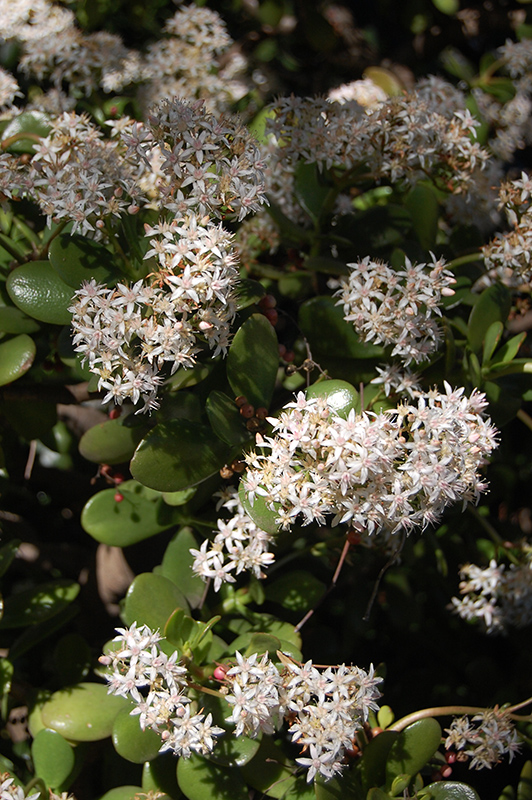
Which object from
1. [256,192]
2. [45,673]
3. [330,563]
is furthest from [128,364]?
[45,673]

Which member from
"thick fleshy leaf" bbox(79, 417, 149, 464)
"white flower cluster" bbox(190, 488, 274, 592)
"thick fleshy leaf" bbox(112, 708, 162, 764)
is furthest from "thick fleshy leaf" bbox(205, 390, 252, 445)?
"thick fleshy leaf" bbox(112, 708, 162, 764)

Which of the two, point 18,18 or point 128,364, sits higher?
point 18,18

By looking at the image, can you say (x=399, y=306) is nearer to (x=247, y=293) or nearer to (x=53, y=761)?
(x=247, y=293)

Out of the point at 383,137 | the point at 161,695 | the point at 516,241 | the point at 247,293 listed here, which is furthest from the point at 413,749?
the point at 383,137

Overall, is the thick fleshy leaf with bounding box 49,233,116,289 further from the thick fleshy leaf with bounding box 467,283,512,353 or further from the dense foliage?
the thick fleshy leaf with bounding box 467,283,512,353

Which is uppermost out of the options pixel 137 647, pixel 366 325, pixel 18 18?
pixel 18 18

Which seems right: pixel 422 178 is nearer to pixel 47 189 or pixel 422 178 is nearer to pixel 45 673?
pixel 47 189
